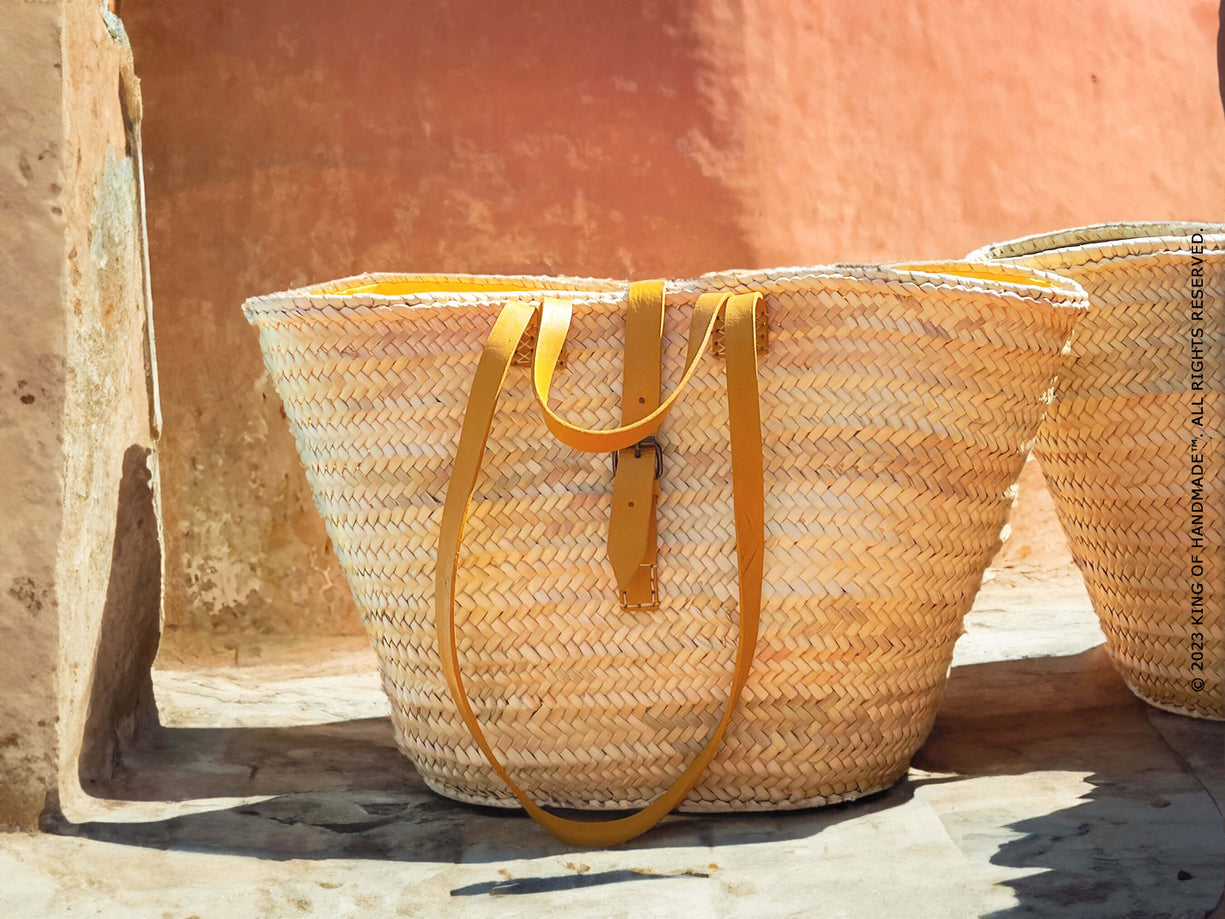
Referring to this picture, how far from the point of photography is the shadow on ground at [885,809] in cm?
119

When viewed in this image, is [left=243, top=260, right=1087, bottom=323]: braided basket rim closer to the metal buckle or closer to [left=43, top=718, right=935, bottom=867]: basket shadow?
the metal buckle

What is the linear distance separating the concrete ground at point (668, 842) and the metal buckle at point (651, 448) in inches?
16.0

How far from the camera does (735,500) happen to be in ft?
4.34

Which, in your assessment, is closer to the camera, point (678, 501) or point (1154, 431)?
point (678, 501)

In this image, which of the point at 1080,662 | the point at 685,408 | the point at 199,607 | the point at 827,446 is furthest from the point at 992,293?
the point at 199,607

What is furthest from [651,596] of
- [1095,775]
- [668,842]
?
[1095,775]

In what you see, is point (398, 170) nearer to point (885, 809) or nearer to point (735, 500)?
point (735, 500)

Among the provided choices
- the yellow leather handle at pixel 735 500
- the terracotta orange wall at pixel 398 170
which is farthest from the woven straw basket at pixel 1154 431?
the terracotta orange wall at pixel 398 170

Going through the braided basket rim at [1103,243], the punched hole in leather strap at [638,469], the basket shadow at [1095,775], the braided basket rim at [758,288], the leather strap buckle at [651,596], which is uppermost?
the braided basket rim at [1103,243]

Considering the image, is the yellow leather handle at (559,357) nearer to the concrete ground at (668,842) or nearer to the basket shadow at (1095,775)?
the concrete ground at (668,842)

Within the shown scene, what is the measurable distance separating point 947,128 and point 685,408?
2078 mm

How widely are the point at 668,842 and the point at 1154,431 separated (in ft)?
2.87

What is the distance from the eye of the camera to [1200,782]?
146 cm

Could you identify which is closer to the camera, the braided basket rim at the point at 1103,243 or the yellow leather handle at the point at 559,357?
the yellow leather handle at the point at 559,357
